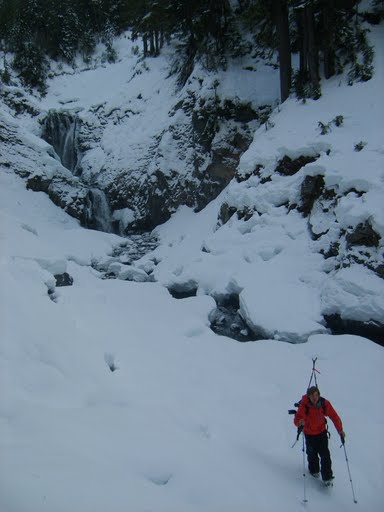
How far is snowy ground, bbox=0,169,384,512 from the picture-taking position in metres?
3.55

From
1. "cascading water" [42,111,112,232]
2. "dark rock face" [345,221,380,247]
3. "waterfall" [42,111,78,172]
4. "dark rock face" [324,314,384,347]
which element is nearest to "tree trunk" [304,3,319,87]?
"dark rock face" [345,221,380,247]

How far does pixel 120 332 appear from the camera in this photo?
28.0 ft

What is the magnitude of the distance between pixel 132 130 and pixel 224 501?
70.9 ft

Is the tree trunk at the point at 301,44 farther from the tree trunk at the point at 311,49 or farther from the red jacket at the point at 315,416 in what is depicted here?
the red jacket at the point at 315,416

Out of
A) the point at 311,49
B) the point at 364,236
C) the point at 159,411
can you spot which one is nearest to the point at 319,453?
the point at 159,411

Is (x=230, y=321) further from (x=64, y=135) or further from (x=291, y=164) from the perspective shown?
(x=64, y=135)

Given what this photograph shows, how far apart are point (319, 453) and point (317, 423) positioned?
0.44 meters

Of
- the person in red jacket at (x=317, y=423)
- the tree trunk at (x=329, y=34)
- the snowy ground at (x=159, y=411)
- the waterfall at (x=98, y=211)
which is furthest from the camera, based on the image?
the waterfall at (x=98, y=211)

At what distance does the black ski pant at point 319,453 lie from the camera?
455 cm

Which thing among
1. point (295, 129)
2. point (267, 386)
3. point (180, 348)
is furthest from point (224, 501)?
point (295, 129)

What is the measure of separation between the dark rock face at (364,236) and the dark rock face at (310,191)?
234 centimetres

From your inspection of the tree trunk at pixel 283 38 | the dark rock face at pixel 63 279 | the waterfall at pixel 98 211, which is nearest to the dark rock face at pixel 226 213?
the dark rock face at pixel 63 279

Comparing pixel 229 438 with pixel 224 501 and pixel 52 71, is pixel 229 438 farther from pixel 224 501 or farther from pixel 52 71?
pixel 52 71

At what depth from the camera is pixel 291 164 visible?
13.1 m
